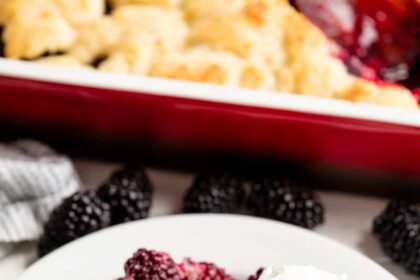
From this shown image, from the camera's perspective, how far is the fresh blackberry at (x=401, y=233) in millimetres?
1088

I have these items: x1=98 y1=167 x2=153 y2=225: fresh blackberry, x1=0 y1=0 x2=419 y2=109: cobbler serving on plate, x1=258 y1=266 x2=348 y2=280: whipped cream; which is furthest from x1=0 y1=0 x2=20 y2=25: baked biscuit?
x1=258 y1=266 x2=348 y2=280: whipped cream

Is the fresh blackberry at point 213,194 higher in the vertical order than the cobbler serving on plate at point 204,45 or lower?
lower

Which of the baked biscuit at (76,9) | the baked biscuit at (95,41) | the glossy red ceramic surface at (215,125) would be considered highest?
the baked biscuit at (76,9)

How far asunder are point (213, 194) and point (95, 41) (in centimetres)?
23

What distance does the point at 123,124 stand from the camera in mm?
1134

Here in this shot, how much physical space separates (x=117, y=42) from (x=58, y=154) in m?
0.15

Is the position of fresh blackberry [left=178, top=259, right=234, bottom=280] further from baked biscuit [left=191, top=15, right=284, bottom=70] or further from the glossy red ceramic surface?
baked biscuit [left=191, top=15, right=284, bottom=70]

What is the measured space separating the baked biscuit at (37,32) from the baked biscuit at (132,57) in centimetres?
6


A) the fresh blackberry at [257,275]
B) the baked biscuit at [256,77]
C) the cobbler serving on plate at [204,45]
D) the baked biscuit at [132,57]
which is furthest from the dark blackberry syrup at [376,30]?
the fresh blackberry at [257,275]

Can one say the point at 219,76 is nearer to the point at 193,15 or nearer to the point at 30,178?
the point at 193,15

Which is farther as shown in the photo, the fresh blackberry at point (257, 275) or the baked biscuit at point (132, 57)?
the baked biscuit at point (132, 57)

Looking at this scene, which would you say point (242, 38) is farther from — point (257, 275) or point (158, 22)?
point (257, 275)

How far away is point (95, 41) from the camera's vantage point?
3.86 ft

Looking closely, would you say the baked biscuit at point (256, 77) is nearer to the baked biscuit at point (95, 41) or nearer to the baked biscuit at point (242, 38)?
the baked biscuit at point (242, 38)
